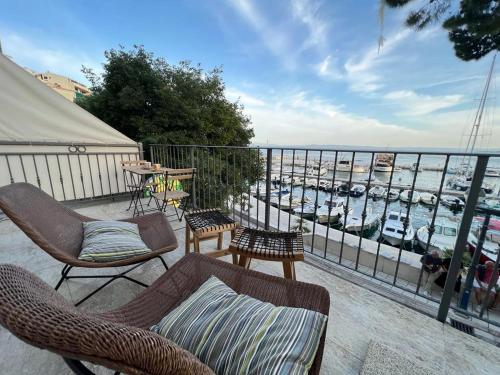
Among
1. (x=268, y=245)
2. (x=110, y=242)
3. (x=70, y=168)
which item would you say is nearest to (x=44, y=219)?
(x=110, y=242)

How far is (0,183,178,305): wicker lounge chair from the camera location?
132 centimetres

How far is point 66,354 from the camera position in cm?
40

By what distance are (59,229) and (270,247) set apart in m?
1.66

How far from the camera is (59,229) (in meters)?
1.65

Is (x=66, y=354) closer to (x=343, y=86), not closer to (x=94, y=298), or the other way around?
(x=94, y=298)

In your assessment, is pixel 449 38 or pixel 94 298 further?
pixel 449 38

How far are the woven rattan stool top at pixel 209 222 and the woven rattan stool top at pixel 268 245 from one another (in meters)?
0.19

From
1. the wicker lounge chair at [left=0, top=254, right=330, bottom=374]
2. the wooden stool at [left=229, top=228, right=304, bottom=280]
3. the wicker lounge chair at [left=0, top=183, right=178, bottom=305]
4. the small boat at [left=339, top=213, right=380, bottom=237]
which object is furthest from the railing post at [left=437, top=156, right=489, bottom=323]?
the small boat at [left=339, top=213, right=380, bottom=237]

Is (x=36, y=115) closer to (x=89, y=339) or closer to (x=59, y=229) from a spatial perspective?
(x=59, y=229)

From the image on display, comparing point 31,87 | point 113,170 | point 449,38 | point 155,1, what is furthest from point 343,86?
point 31,87

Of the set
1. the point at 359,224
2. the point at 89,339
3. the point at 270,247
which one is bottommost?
the point at 359,224

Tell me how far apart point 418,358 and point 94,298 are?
7.31 feet

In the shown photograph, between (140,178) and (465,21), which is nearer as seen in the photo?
(140,178)

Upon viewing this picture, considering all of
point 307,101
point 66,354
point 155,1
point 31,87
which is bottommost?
point 66,354
